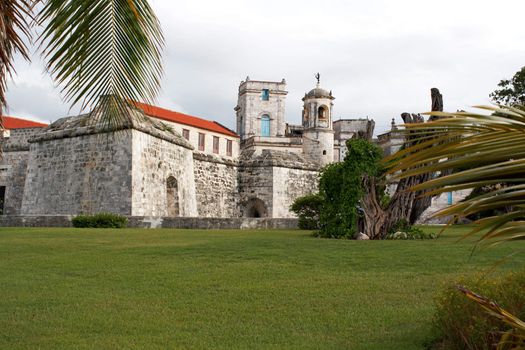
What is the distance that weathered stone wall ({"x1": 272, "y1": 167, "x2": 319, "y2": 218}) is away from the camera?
26.8 metres

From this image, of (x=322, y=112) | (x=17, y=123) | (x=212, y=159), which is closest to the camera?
(x=212, y=159)

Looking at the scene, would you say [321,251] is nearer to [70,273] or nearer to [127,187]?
[70,273]

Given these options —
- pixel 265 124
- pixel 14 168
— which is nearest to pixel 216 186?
pixel 14 168

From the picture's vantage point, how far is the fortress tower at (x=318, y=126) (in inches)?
2040

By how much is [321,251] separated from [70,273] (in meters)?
4.01

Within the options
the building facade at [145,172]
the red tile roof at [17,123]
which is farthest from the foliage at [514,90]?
the red tile roof at [17,123]

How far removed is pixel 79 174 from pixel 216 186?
871 cm

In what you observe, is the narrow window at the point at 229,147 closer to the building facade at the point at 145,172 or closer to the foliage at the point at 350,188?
the building facade at the point at 145,172

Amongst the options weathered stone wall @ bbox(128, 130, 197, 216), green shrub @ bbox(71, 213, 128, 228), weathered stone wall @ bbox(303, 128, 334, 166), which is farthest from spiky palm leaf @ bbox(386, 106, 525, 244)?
weathered stone wall @ bbox(303, 128, 334, 166)

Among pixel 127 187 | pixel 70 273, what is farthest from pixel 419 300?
pixel 127 187

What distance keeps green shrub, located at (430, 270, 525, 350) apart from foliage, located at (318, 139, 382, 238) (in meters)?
9.26

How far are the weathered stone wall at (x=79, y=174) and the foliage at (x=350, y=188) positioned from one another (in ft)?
21.7

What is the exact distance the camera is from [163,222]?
17422 mm

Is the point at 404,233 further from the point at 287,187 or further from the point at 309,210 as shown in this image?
the point at 287,187
